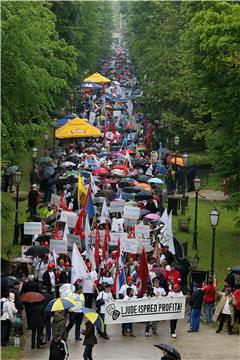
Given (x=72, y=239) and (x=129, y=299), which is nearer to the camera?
(x=129, y=299)

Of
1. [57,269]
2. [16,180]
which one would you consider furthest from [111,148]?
[57,269]

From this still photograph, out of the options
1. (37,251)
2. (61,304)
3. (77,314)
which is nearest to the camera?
(61,304)

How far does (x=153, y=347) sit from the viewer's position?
77.7 feet

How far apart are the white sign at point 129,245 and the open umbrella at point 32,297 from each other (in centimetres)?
484

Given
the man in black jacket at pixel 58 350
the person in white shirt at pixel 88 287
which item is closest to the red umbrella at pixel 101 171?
the person in white shirt at pixel 88 287

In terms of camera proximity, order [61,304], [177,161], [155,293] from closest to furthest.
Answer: [61,304] → [155,293] → [177,161]

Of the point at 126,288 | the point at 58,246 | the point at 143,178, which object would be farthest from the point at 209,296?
the point at 143,178

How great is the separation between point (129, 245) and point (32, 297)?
518 cm

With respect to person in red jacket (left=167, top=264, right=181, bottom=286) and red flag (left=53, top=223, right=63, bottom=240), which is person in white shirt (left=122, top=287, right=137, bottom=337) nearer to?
person in red jacket (left=167, top=264, right=181, bottom=286)

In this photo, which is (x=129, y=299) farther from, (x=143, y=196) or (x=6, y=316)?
(x=143, y=196)

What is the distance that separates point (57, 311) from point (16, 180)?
14.0 m

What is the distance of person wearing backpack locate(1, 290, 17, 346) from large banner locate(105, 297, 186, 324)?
226cm

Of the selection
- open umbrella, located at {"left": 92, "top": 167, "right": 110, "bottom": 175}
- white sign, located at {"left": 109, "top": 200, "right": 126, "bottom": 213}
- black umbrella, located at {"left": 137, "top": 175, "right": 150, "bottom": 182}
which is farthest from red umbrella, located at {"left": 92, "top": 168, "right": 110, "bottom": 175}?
white sign, located at {"left": 109, "top": 200, "right": 126, "bottom": 213}

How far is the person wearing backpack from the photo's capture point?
22641mm
